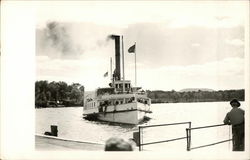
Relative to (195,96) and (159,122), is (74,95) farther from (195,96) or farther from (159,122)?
(195,96)

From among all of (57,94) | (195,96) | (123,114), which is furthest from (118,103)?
(195,96)

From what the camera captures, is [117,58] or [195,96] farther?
[117,58]

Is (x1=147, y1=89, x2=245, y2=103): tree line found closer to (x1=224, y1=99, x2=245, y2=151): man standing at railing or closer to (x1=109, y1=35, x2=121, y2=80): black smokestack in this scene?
(x1=224, y1=99, x2=245, y2=151): man standing at railing

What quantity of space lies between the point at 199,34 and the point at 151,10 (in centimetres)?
40

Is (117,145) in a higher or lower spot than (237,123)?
lower

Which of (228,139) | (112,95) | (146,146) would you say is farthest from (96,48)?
(228,139)

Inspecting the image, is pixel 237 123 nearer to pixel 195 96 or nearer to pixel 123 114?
pixel 195 96

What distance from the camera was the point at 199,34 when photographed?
3502 millimetres

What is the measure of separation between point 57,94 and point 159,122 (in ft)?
2.61

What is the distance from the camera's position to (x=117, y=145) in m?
3.40

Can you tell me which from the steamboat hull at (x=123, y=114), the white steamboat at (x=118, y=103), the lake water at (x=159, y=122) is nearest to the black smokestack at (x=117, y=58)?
the white steamboat at (x=118, y=103)

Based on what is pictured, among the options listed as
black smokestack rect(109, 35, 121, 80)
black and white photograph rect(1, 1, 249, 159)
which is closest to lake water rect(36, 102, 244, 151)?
black and white photograph rect(1, 1, 249, 159)

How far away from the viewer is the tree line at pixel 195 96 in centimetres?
346

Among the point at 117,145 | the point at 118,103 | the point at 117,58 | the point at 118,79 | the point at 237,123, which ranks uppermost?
the point at 117,58
